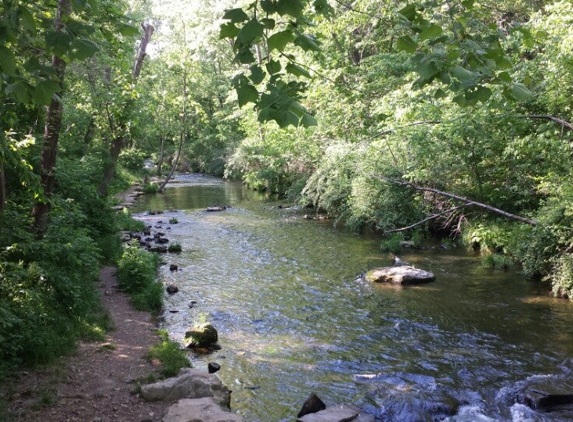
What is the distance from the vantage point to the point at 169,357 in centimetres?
777

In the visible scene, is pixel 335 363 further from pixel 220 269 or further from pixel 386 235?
pixel 386 235

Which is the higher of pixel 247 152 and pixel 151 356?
pixel 247 152

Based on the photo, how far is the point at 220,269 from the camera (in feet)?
47.0

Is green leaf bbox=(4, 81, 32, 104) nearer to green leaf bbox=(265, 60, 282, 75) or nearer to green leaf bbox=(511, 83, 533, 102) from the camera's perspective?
green leaf bbox=(265, 60, 282, 75)

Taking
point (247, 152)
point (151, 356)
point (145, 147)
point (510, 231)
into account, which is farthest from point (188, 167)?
point (151, 356)

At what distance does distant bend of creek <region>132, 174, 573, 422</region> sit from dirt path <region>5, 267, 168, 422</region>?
1.21 metres

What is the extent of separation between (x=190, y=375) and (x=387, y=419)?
283cm

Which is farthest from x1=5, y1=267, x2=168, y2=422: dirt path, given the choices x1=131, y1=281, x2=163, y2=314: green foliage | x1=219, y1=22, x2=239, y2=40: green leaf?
x1=219, y1=22, x2=239, y2=40: green leaf

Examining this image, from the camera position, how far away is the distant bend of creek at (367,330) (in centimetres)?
714

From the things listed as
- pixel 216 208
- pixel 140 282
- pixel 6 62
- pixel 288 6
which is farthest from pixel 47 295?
pixel 216 208

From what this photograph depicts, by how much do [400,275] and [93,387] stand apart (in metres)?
8.60

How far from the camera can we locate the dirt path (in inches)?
224

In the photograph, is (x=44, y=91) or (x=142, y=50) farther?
(x=142, y=50)

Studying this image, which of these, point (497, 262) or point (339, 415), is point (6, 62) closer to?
point (339, 415)
